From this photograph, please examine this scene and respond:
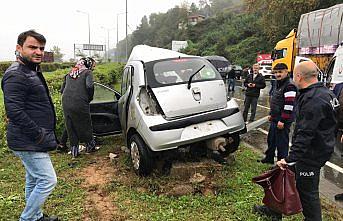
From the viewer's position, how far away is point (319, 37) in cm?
1456

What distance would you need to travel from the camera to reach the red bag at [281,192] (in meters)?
3.06

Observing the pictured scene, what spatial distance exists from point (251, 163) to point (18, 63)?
384cm

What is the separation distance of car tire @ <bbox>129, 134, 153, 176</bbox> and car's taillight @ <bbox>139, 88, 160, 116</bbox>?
456mm

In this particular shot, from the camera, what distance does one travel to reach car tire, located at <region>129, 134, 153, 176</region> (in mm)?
4562

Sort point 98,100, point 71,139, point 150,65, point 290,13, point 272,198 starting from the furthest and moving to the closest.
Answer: point 290,13 < point 98,100 < point 71,139 < point 150,65 < point 272,198

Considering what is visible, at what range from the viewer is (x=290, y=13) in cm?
2964

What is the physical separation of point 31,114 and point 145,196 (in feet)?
5.96

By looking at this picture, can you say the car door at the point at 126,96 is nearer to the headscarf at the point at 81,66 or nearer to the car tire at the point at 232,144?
the headscarf at the point at 81,66

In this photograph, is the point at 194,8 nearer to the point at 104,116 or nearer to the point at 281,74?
the point at 104,116

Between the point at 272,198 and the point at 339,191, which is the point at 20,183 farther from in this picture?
the point at 339,191

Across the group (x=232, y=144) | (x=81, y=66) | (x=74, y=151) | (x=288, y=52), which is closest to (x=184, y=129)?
(x=232, y=144)

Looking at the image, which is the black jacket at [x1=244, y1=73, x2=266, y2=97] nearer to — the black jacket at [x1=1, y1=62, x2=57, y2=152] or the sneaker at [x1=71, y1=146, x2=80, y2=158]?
the sneaker at [x1=71, y1=146, x2=80, y2=158]

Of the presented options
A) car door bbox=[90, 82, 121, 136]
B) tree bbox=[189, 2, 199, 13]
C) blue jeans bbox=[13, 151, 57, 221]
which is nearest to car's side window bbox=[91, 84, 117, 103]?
car door bbox=[90, 82, 121, 136]

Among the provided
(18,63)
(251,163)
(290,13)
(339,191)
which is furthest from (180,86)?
(290,13)
